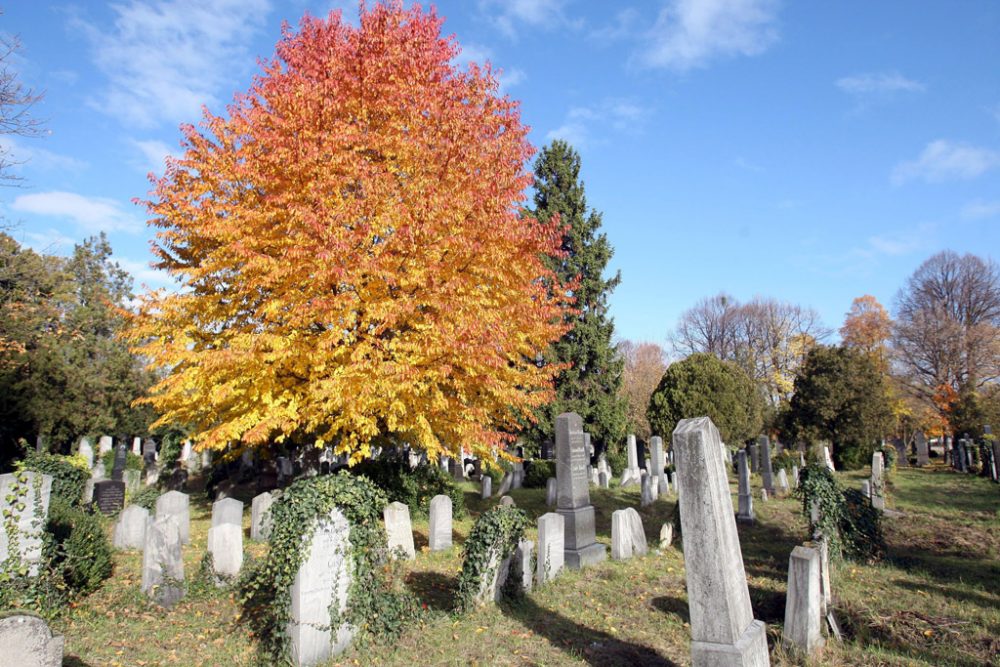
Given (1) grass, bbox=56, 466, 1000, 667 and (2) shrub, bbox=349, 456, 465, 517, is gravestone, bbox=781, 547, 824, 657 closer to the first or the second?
(1) grass, bbox=56, 466, 1000, 667

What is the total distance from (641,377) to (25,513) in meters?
40.8

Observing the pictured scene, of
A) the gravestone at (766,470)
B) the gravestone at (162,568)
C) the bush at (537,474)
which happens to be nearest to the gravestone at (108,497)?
the gravestone at (162,568)

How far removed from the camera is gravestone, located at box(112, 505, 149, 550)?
997cm

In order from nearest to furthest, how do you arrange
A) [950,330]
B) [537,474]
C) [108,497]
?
[108,497], [537,474], [950,330]

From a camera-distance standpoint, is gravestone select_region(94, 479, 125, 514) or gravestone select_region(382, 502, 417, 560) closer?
gravestone select_region(382, 502, 417, 560)

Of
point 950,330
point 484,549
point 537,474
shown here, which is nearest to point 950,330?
point 950,330

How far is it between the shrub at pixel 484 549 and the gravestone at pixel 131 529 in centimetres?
647

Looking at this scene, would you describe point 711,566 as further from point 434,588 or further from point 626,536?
point 626,536

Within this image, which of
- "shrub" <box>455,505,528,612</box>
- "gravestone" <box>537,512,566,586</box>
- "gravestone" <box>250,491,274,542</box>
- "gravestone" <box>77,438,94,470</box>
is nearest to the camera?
"shrub" <box>455,505,528,612</box>

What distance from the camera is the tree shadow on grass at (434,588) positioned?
23.2 ft

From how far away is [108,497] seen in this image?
13.5 meters

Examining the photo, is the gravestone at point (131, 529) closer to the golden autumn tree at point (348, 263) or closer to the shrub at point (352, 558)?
the golden autumn tree at point (348, 263)

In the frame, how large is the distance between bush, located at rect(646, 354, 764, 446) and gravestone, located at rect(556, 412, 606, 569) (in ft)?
52.8

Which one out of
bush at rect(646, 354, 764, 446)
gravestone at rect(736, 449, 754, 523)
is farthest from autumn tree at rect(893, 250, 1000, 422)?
gravestone at rect(736, 449, 754, 523)
